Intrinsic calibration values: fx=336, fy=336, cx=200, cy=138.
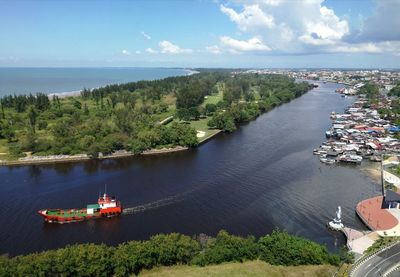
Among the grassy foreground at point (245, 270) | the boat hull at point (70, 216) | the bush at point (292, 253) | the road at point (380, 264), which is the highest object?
the bush at point (292, 253)

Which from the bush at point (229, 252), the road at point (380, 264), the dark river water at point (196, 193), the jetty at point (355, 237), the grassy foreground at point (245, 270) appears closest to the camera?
the road at point (380, 264)

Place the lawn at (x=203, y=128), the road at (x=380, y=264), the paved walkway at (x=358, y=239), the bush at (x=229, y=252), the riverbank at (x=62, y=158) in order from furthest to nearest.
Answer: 1. the lawn at (x=203, y=128)
2. the riverbank at (x=62, y=158)
3. the paved walkway at (x=358, y=239)
4. the bush at (x=229, y=252)
5. the road at (x=380, y=264)

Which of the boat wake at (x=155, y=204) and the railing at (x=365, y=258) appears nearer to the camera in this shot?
the railing at (x=365, y=258)

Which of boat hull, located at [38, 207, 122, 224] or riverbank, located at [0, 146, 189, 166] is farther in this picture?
riverbank, located at [0, 146, 189, 166]

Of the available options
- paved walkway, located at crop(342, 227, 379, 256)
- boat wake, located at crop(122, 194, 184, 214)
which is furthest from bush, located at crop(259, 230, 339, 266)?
boat wake, located at crop(122, 194, 184, 214)

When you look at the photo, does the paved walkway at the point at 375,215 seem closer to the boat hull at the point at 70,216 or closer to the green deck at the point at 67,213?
the boat hull at the point at 70,216

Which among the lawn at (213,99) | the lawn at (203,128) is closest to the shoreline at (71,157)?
the lawn at (203,128)

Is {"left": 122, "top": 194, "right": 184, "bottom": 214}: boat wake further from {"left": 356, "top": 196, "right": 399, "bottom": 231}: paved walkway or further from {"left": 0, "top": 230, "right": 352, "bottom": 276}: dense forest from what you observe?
{"left": 356, "top": 196, "right": 399, "bottom": 231}: paved walkway

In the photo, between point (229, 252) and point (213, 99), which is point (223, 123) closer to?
point (213, 99)
